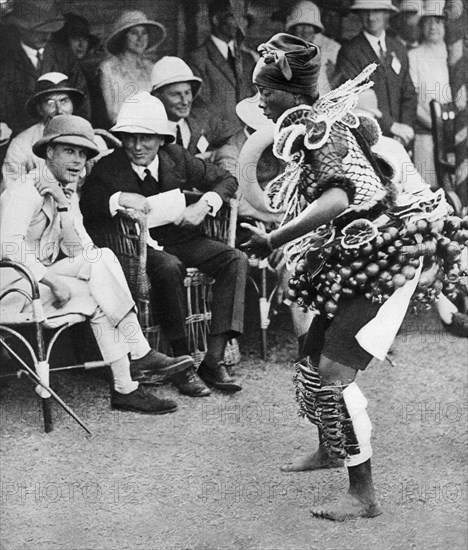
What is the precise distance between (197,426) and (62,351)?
2.43ft

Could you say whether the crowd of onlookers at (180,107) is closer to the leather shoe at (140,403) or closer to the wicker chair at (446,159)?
the wicker chair at (446,159)

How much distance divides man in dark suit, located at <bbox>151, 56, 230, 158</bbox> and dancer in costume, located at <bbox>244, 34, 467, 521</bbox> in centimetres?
84

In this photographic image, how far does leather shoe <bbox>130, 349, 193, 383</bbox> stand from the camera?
404 cm

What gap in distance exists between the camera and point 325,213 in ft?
9.84

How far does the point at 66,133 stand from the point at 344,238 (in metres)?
1.40

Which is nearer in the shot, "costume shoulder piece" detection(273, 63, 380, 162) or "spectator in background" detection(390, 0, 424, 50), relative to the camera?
"costume shoulder piece" detection(273, 63, 380, 162)

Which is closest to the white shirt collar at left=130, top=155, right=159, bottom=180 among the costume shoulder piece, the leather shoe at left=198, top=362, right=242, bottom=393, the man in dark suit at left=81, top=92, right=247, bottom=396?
the man in dark suit at left=81, top=92, right=247, bottom=396

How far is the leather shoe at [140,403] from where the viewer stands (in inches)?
156

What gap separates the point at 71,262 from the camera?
12.9ft

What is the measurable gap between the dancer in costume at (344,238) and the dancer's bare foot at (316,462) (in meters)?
0.30

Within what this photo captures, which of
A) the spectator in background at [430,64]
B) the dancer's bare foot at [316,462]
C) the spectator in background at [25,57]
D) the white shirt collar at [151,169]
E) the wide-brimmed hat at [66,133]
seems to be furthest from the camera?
the spectator in background at [430,64]

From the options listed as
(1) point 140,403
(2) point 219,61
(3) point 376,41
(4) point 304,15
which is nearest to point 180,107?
(2) point 219,61

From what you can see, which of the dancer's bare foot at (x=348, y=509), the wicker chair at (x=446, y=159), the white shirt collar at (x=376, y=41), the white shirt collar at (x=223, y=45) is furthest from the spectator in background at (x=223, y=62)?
the dancer's bare foot at (x=348, y=509)

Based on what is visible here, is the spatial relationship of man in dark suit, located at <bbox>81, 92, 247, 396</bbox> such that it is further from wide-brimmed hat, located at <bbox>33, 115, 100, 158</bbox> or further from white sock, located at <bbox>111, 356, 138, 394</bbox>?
white sock, located at <bbox>111, 356, 138, 394</bbox>
